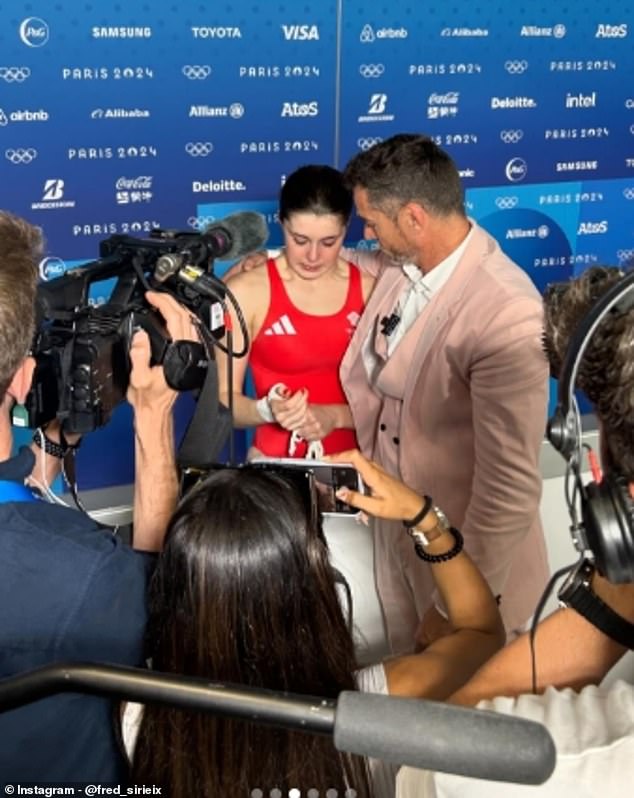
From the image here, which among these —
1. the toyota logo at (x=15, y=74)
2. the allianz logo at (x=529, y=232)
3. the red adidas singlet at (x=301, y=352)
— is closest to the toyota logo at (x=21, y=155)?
the toyota logo at (x=15, y=74)

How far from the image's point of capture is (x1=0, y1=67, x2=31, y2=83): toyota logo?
2.46 metres

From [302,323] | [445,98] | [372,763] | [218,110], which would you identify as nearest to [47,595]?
[372,763]

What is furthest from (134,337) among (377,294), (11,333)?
(377,294)

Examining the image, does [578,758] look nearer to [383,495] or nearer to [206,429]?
[383,495]

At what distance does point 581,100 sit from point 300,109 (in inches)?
44.4

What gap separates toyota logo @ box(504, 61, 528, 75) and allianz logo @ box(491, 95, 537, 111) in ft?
0.27

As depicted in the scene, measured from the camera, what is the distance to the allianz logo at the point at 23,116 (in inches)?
98.0

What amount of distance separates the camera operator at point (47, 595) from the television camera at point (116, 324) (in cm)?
21

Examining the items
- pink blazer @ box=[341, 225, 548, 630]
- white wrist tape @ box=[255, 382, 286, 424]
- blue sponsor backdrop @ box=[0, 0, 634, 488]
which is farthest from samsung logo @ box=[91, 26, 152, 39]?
pink blazer @ box=[341, 225, 548, 630]

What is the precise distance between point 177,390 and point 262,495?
17.3 inches

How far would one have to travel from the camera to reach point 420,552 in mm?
1533

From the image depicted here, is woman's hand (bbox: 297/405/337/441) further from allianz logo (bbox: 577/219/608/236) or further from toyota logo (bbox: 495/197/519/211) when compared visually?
allianz logo (bbox: 577/219/608/236)

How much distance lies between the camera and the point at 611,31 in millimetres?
3355

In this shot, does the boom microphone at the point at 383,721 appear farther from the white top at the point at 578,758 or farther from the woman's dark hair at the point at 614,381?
the woman's dark hair at the point at 614,381
